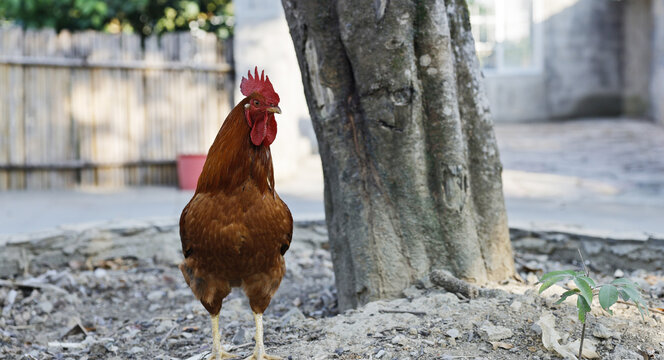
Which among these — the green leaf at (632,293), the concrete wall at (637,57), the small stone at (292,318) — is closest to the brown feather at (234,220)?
the small stone at (292,318)

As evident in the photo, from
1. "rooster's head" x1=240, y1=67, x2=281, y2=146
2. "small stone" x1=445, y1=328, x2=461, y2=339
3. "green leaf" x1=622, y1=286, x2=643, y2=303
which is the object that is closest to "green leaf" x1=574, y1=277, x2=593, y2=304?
"green leaf" x1=622, y1=286, x2=643, y2=303

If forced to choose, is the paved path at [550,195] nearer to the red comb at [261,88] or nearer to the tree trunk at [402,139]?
the tree trunk at [402,139]

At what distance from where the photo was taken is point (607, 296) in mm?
2178

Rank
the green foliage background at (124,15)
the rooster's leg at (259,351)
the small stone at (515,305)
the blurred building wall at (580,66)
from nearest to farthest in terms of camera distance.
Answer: the rooster's leg at (259,351), the small stone at (515,305), the green foliage background at (124,15), the blurred building wall at (580,66)

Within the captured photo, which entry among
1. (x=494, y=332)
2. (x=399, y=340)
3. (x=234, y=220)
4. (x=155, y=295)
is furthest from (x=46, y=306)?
(x=494, y=332)

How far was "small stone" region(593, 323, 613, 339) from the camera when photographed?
2.69m

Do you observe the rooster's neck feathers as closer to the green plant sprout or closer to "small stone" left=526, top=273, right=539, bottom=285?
the green plant sprout

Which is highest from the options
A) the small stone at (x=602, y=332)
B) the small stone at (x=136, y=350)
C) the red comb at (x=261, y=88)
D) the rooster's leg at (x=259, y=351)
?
the red comb at (x=261, y=88)

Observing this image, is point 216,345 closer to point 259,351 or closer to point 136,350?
point 259,351

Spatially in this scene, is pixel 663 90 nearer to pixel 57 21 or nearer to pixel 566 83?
pixel 566 83

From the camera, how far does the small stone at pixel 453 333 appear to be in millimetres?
2777

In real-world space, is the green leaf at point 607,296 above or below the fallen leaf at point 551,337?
above

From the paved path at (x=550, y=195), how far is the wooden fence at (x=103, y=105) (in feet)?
1.52

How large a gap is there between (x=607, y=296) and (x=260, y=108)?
166cm
